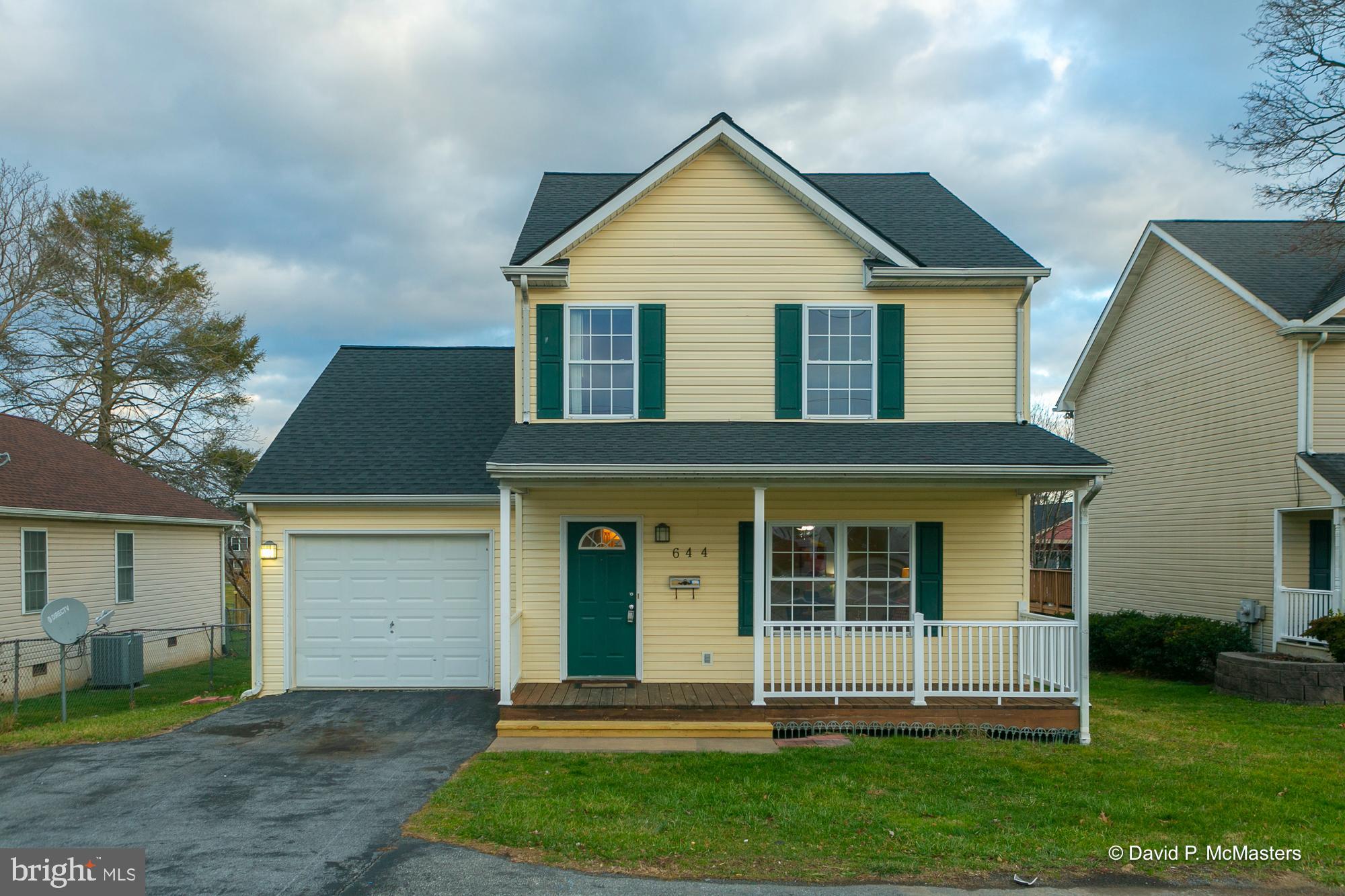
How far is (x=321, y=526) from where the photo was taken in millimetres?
11695

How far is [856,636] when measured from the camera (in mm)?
10812

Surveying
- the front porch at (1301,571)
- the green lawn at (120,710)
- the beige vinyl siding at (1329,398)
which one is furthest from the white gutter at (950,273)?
the green lawn at (120,710)

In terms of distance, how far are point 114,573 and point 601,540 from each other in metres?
12.1

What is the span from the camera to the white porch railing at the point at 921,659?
30.7ft

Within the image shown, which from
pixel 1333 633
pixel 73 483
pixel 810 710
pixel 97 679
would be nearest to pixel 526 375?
pixel 810 710

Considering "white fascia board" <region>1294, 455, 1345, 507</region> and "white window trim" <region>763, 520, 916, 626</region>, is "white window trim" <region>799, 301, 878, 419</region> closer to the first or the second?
"white window trim" <region>763, 520, 916, 626</region>

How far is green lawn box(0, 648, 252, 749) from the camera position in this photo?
9.51m

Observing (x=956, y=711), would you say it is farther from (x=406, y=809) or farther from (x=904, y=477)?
(x=406, y=809)

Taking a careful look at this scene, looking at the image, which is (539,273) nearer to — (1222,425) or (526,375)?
(526,375)

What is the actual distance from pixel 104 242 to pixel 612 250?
21459 millimetres

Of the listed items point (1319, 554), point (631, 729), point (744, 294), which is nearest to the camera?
point (631, 729)

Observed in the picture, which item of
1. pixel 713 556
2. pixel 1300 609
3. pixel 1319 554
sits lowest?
pixel 1300 609

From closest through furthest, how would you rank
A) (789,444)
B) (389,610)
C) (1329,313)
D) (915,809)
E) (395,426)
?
(915,809)
(789,444)
(389,610)
(395,426)
(1329,313)

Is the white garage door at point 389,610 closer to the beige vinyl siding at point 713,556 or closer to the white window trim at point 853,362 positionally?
the beige vinyl siding at point 713,556
